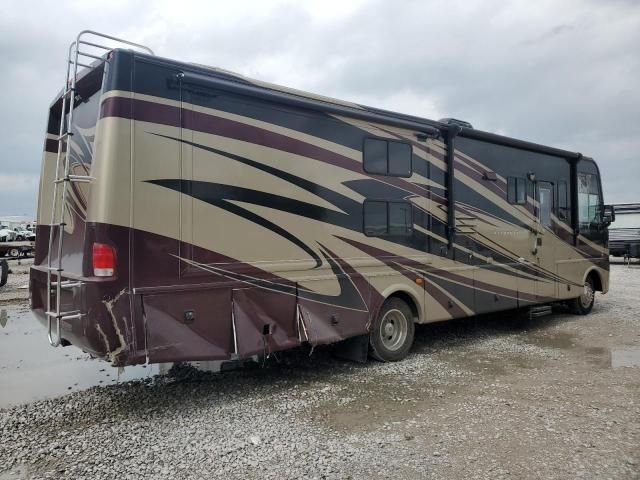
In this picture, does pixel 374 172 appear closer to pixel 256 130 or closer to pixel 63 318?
pixel 256 130

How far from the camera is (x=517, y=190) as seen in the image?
859 cm

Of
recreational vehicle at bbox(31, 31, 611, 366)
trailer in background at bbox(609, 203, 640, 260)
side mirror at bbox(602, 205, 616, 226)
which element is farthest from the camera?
trailer in background at bbox(609, 203, 640, 260)

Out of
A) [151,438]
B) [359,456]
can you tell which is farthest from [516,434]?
[151,438]

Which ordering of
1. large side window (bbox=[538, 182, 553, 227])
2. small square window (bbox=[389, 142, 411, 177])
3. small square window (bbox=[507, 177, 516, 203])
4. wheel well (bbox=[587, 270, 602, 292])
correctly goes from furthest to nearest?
wheel well (bbox=[587, 270, 602, 292]) < large side window (bbox=[538, 182, 553, 227]) < small square window (bbox=[507, 177, 516, 203]) < small square window (bbox=[389, 142, 411, 177])

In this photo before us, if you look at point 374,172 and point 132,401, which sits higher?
point 374,172

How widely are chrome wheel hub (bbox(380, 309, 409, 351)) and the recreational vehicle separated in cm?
2

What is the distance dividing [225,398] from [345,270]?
1.90 m

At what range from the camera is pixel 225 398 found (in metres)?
5.24

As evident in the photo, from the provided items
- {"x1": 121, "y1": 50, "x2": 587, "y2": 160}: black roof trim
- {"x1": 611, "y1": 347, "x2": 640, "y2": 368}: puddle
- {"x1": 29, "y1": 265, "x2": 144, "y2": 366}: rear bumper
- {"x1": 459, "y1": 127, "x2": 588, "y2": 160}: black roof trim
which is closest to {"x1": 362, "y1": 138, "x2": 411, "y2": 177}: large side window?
{"x1": 121, "y1": 50, "x2": 587, "y2": 160}: black roof trim

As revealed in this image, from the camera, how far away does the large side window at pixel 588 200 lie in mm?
9977

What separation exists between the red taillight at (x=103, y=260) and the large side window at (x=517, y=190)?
20.5 feet

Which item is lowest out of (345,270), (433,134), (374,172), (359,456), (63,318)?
(359,456)

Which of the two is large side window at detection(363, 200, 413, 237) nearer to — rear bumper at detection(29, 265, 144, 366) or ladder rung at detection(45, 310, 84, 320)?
rear bumper at detection(29, 265, 144, 366)

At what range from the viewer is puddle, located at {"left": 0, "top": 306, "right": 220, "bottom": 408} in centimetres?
570
